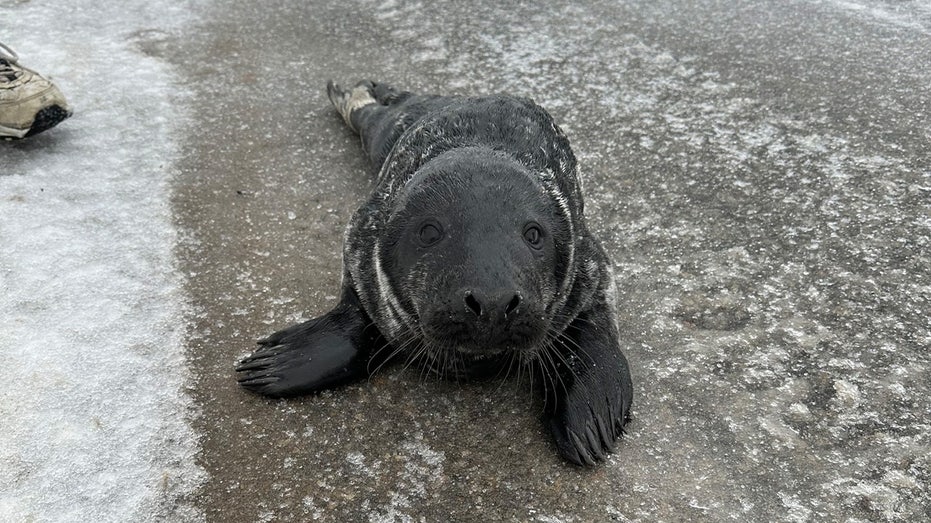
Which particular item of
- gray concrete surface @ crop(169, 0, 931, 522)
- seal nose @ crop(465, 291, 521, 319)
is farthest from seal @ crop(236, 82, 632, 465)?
gray concrete surface @ crop(169, 0, 931, 522)

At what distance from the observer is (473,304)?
2861mm

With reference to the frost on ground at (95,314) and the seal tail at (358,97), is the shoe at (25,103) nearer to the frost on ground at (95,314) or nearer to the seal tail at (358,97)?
the frost on ground at (95,314)

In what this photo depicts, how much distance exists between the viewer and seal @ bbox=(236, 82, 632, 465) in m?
2.98

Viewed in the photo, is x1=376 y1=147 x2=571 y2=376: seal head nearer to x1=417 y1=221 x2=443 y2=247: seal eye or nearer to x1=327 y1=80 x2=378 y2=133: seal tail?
x1=417 y1=221 x2=443 y2=247: seal eye

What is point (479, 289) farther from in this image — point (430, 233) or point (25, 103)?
point (25, 103)

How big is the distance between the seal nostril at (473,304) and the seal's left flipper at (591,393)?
0.72 meters

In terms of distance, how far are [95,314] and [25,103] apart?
212cm

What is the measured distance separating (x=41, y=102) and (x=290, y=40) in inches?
103

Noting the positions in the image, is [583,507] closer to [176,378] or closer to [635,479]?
[635,479]

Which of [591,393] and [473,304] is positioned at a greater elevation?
[473,304]

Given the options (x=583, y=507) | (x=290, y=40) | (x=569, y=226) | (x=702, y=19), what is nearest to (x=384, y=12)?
(x=290, y=40)

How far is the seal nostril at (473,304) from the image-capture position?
284cm

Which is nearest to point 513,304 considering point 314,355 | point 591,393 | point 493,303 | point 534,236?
point 493,303

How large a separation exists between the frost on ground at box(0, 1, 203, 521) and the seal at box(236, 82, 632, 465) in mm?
509
